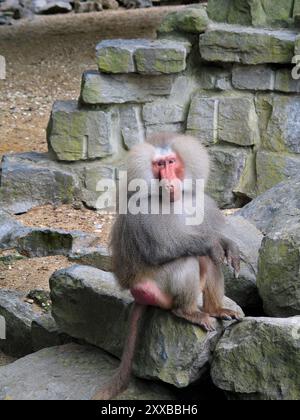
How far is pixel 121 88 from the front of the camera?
7.05 meters

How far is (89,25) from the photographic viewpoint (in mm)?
11547

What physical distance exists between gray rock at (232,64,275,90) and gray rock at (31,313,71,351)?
2.58 meters

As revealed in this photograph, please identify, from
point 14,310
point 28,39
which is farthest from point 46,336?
point 28,39

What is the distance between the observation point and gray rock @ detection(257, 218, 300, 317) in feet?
15.1

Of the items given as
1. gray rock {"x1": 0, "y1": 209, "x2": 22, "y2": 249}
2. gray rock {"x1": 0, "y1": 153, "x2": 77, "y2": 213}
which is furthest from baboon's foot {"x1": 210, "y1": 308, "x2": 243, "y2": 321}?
gray rock {"x1": 0, "y1": 153, "x2": 77, "y2": 213}

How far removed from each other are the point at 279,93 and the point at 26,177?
208 cm

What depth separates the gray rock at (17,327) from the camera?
5527 millimetres

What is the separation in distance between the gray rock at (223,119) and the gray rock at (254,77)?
0.10 m

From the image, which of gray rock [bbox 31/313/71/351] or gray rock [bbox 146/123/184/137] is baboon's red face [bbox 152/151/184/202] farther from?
gray rock [bbox 146/123/184/137]

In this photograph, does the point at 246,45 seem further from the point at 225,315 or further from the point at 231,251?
the point at 225,315

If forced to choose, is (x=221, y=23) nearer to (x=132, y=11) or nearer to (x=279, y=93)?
(x=279, y=93)

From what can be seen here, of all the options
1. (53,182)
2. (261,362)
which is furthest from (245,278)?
(53,182)

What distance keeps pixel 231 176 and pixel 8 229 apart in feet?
5.78

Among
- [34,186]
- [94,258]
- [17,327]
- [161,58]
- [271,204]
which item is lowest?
[17,327]
